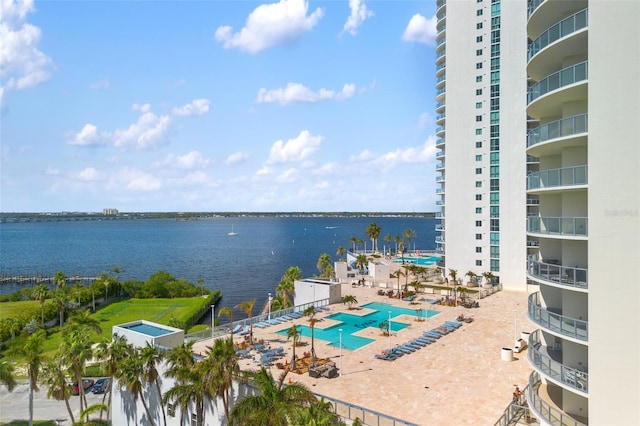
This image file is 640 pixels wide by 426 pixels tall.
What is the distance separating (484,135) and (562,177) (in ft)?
165

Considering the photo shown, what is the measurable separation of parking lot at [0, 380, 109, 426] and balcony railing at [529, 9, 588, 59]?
42.8 metres

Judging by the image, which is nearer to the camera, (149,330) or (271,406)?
→ (271,406)

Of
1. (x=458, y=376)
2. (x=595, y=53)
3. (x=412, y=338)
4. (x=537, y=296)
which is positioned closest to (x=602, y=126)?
(x=595, y=53)

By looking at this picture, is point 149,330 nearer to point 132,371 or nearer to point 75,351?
point 75,351

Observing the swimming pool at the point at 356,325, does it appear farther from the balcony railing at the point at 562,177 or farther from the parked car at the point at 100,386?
the balcony railing at the point at 562,177

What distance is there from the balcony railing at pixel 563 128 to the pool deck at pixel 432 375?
49.4 ft

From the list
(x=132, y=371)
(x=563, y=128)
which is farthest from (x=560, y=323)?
(x=132, y=371)

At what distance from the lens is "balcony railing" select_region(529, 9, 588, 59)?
717 inches

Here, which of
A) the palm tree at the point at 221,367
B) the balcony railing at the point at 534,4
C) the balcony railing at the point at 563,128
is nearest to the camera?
the balcony railing at the point at 563,128

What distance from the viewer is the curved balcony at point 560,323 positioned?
17875mm

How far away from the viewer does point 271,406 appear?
59.6 feet

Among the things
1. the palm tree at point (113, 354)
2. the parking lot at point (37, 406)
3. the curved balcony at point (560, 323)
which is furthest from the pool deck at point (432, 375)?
→ the parking lot at point (37, 406)

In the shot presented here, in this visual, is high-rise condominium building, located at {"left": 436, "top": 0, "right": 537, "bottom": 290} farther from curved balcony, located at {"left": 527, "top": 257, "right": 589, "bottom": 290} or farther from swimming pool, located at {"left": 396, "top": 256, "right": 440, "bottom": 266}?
curved balcony, located at {"left": 527, "top": 257, "right": 589, "bottom": 290}

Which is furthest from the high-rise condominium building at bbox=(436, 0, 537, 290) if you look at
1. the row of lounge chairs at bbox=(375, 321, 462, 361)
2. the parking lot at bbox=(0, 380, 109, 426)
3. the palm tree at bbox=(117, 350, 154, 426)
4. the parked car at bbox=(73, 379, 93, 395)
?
the parking lot at bbox=(0, 380, 109, 426)
